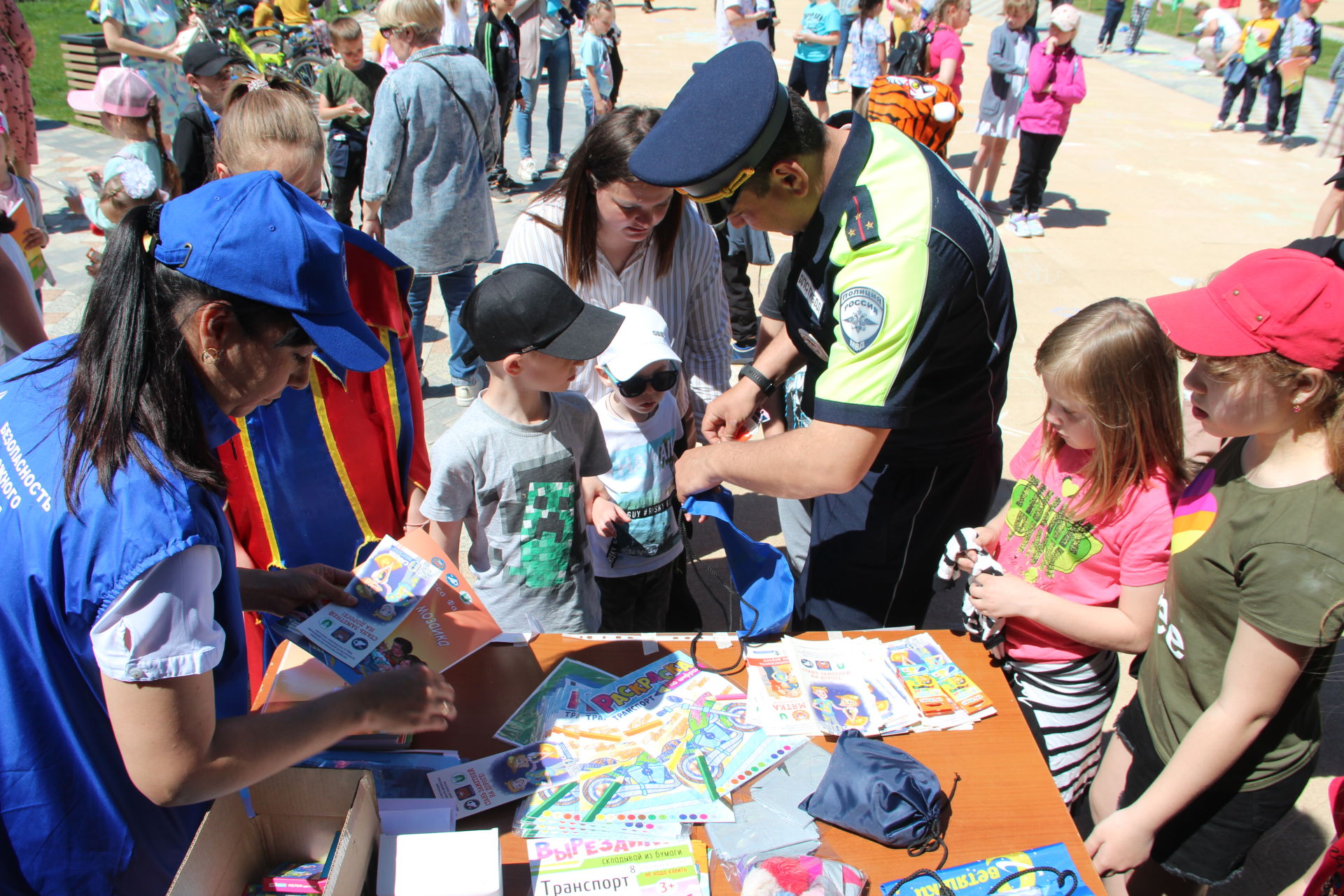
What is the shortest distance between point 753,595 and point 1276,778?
1128mm

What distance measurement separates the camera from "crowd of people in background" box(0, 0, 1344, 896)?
1171mm

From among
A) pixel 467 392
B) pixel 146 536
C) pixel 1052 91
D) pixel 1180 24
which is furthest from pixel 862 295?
pixel 1180 24

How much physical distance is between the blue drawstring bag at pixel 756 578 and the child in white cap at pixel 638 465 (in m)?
0.41

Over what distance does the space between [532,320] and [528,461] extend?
0.36 m

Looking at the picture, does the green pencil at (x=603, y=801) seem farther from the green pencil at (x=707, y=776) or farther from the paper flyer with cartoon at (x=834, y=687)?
the paper flyer with cartoon at (x=834, y=687)

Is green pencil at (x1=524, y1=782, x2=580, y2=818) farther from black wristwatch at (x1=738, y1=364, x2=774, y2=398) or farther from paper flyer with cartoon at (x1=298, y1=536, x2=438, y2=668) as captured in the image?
black wristwatch at (x1=738, y1=364, x2=774, y2=398)

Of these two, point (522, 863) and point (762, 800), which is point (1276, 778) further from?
point (522, 863)

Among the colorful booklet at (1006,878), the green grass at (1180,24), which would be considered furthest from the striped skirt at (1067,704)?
the green grass at (1180,24)

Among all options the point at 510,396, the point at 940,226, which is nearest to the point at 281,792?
the point at 510,396

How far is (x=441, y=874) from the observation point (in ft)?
4.42

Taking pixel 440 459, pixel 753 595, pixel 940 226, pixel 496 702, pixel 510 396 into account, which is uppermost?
pixel 940 226

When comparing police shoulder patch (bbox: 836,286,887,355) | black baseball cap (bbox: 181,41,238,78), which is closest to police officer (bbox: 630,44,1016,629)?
police shoulder patch (bbox: 836,286,887,355)

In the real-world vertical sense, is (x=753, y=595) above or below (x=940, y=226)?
below

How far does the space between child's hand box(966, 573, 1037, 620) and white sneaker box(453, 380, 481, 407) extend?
133 inches
